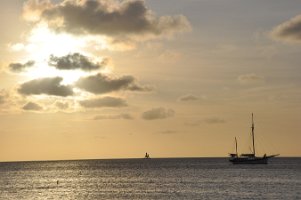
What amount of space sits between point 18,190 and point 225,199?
63.2 m

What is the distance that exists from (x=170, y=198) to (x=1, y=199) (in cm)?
3688

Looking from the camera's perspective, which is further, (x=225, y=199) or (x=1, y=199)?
(x=1, y=199)

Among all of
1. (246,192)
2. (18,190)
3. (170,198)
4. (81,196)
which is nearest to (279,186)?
(246,192)

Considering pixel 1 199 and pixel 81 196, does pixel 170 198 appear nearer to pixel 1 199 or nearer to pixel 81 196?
pixel 81 196

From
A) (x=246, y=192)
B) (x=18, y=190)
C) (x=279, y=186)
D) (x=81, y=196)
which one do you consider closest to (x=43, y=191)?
(x=18, y=190)

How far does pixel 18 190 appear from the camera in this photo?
148875 mm

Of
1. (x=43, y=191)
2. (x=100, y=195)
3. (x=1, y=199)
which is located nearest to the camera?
(x=1, y=199)

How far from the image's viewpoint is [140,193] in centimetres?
12950

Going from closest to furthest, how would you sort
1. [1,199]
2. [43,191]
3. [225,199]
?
1. [225,199]
2. [1,199]
3. [43,191]

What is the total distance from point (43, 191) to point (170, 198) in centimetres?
4334

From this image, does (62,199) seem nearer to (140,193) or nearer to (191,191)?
(140,193)

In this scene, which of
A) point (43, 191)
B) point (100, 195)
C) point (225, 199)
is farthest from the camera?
point (43, 191)

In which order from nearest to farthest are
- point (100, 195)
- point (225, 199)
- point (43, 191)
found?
point (225, 199)
point (100, 195)
point (43, 191)

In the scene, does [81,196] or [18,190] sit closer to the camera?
[81,196]
